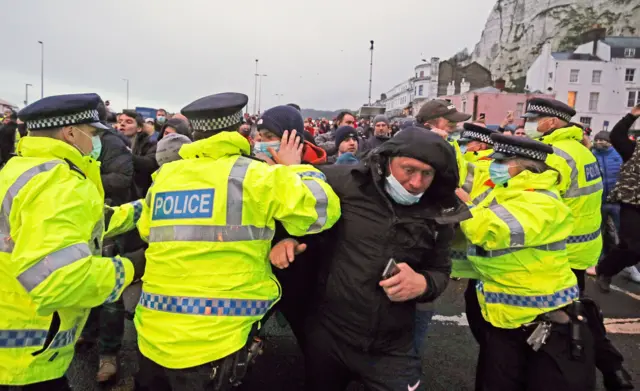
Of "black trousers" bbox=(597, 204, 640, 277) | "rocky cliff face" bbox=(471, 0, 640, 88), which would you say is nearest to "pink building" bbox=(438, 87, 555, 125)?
"rocky cliff face" bbox=(471, 0, 640, 88)

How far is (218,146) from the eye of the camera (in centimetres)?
208

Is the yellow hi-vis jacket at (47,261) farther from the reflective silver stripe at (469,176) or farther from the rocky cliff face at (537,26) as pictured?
the rocky cliff face at (537,26)

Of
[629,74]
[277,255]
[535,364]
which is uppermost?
[629,74]

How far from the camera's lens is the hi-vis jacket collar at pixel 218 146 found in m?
2.07

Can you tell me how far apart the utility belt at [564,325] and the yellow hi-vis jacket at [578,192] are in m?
1.76

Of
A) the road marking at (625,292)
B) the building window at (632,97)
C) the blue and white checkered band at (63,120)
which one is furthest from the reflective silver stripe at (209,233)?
the building window at (632,97)

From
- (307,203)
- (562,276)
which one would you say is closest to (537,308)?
(562,276)

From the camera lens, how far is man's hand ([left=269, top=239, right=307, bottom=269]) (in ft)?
7.28

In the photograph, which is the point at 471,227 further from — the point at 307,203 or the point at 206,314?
the point at 206,314

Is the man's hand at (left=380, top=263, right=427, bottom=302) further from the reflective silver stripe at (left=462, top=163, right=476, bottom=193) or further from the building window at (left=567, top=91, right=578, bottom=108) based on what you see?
the building window at (left=567, top=91, right=578, bottom=108)

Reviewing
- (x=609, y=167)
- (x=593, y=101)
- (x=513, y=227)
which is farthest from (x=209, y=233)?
(x=593, y=101)

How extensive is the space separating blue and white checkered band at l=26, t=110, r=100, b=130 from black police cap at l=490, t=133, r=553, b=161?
248 cm

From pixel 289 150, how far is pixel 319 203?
80cm

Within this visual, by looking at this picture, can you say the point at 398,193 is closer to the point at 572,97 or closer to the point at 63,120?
the point at 63,120
